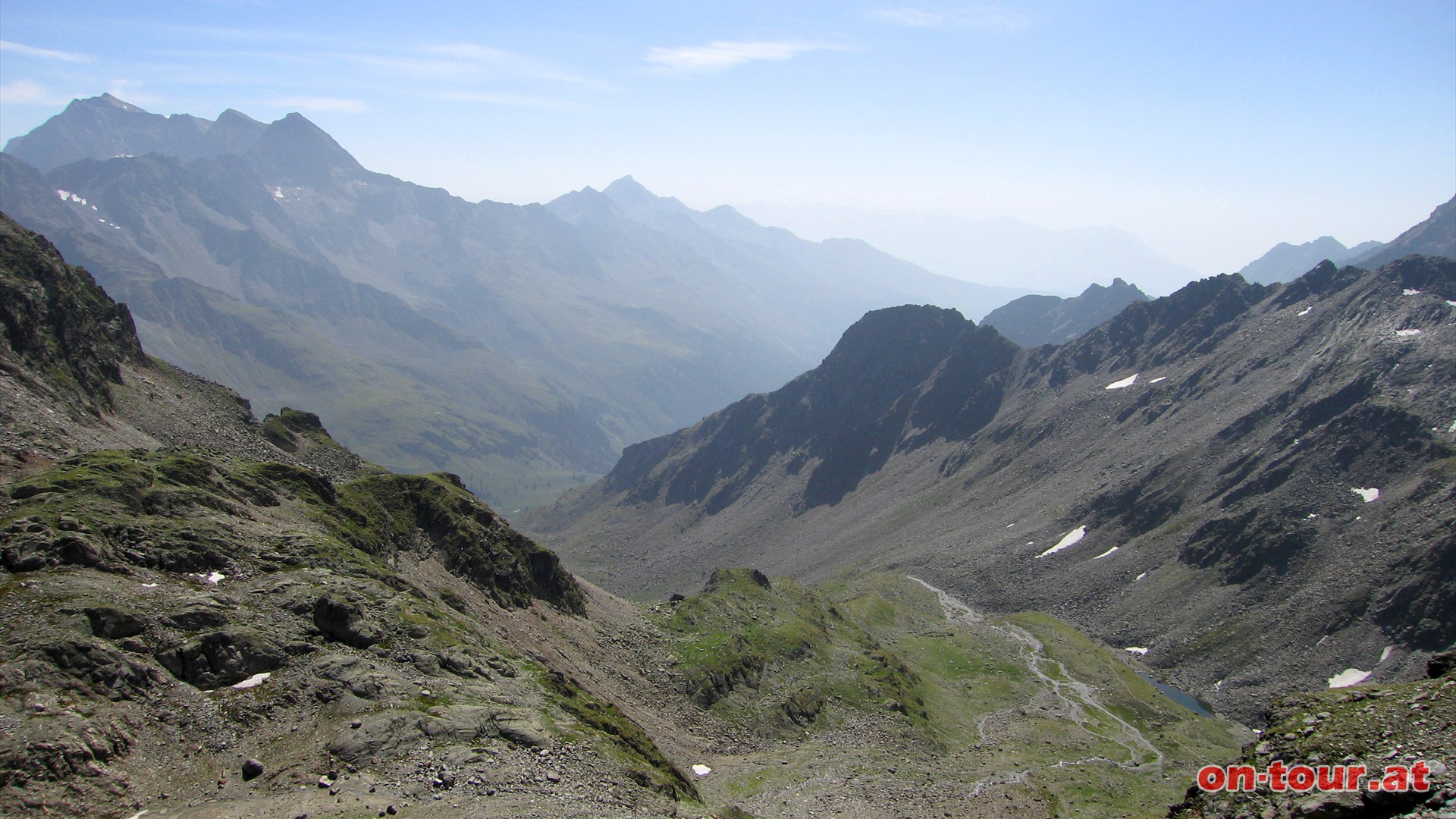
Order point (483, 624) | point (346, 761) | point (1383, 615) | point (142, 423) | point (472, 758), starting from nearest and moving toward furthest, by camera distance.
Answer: point (346, 761) < point (472, 758) < point (483, 624) < point (142, 423) < point (1383, 615)

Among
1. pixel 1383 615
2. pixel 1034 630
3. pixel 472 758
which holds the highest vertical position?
pixel 472 758

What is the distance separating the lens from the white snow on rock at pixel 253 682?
43.9 m

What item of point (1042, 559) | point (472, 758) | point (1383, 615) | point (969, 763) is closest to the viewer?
point (472, 758)

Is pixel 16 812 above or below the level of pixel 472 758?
above

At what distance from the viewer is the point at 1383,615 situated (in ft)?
409

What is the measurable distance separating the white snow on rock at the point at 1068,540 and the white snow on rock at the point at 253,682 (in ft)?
565

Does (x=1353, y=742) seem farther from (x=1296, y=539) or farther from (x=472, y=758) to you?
(x=1296, y=539)

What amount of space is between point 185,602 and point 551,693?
2600 cm

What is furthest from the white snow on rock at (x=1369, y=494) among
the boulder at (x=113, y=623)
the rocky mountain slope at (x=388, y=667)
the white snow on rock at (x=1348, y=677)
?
the boulder at (x=113, y=623)

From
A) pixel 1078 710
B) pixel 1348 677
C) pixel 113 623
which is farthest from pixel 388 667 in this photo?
pixel 1348 677

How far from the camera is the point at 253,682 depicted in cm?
4459

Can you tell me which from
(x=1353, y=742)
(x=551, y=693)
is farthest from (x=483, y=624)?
(x=1353, y=742)

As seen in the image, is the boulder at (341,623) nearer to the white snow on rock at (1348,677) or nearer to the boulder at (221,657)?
the boulder at (221,657)

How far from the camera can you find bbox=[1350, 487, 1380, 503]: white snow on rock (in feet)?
487
